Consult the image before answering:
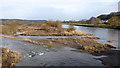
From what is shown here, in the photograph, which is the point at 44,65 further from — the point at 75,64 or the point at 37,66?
the point at 75,64

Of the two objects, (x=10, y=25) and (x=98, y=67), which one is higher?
(x=10, y=25)

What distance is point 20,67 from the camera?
16734 millimetres

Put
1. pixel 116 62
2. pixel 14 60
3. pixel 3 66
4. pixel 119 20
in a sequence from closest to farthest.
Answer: pixel 3 66 → pixel 14 60 → pixel 116 62 → pixel 119 20

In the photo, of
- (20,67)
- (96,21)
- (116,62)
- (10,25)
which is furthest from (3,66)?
(96,21)

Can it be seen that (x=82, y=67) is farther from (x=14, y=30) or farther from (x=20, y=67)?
(x=14, y=30)

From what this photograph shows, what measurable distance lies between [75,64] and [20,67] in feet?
20.8

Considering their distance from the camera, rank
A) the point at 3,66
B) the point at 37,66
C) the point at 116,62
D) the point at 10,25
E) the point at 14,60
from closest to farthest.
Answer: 1. the point at 3,66
2. the point at 37,66
3. the point at 14,60
4. the point at 116,62
5. the point at 10,25

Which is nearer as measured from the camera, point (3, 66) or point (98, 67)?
point (3, 66)

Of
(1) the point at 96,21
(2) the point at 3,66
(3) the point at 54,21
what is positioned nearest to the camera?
(2) the point at 3,66

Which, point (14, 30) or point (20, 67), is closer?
point (20, 67)

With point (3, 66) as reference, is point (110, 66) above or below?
below

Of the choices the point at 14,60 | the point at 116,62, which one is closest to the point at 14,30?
the point at 14,60

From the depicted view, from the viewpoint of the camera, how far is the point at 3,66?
1617 cm

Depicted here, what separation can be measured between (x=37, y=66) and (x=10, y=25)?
4451cm
